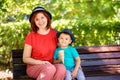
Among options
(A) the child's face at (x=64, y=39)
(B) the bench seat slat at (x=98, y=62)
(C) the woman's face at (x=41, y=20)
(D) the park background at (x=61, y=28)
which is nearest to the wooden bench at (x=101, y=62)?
(B) the bench seat slat at (x=98, y=62)

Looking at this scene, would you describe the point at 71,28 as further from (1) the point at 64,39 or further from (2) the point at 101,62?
(1) the point at 64,39

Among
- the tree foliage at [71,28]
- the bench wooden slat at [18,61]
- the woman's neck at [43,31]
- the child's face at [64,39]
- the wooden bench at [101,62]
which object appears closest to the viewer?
the child's face at [64,39]

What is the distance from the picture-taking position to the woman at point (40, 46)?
16.0 feet

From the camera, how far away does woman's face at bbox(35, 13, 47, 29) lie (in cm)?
503

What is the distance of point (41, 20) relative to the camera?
5023 mm

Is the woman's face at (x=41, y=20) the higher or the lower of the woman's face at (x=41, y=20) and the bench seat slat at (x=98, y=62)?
the higher

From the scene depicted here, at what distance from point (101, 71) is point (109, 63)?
0.18 metres

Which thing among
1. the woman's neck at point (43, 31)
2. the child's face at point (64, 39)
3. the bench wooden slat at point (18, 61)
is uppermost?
the woman's neck at point (43, 31)

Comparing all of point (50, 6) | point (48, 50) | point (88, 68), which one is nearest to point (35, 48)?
point (48, 50)

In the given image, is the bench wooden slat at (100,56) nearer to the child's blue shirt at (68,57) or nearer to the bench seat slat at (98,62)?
the bench seat slat at (98,62)

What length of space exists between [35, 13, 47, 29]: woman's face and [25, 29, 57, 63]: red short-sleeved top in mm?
132

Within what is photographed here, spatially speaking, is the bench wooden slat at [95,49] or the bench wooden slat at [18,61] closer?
the bench wooden slat at [18,61]

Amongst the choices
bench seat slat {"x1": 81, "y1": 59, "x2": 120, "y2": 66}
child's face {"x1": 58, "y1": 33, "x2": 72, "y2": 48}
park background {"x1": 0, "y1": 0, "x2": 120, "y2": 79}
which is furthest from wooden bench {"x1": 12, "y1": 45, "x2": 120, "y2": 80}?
park background {"x1": 0, "y1": 0, "x2": 120, "y2": 79}

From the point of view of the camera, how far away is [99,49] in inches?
226
